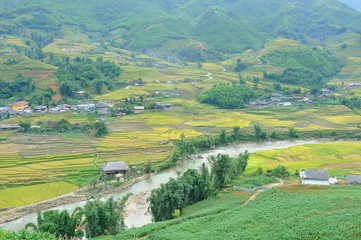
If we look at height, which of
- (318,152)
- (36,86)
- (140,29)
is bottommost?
(318,152)

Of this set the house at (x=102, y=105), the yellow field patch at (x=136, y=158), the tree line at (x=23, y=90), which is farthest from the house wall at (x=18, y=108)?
the yellow field patch at (x=136, y=158)

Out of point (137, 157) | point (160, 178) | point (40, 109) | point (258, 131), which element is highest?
point (40, 109)

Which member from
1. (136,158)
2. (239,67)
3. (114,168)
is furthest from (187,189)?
(239,67)

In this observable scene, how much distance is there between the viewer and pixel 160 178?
48.2 meters

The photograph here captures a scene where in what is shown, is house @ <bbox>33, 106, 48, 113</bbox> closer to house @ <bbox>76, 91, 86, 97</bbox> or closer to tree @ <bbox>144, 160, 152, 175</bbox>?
house @ <bbox>76, 91, 86, 97</bbox>

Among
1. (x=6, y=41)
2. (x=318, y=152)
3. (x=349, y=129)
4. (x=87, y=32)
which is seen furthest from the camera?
(x=87, y=32)

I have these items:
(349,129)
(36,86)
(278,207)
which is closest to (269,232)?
(278,207)

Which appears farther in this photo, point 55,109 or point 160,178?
point 55,109

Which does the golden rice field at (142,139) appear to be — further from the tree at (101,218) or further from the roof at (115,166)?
the tree at (101,218)

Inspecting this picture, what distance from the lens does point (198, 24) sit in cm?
19725

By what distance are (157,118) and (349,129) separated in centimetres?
4082

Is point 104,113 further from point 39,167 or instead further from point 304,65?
point 304,65

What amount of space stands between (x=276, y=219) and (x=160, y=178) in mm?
25933

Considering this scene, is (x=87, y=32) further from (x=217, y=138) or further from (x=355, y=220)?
(x=355, y=220)
